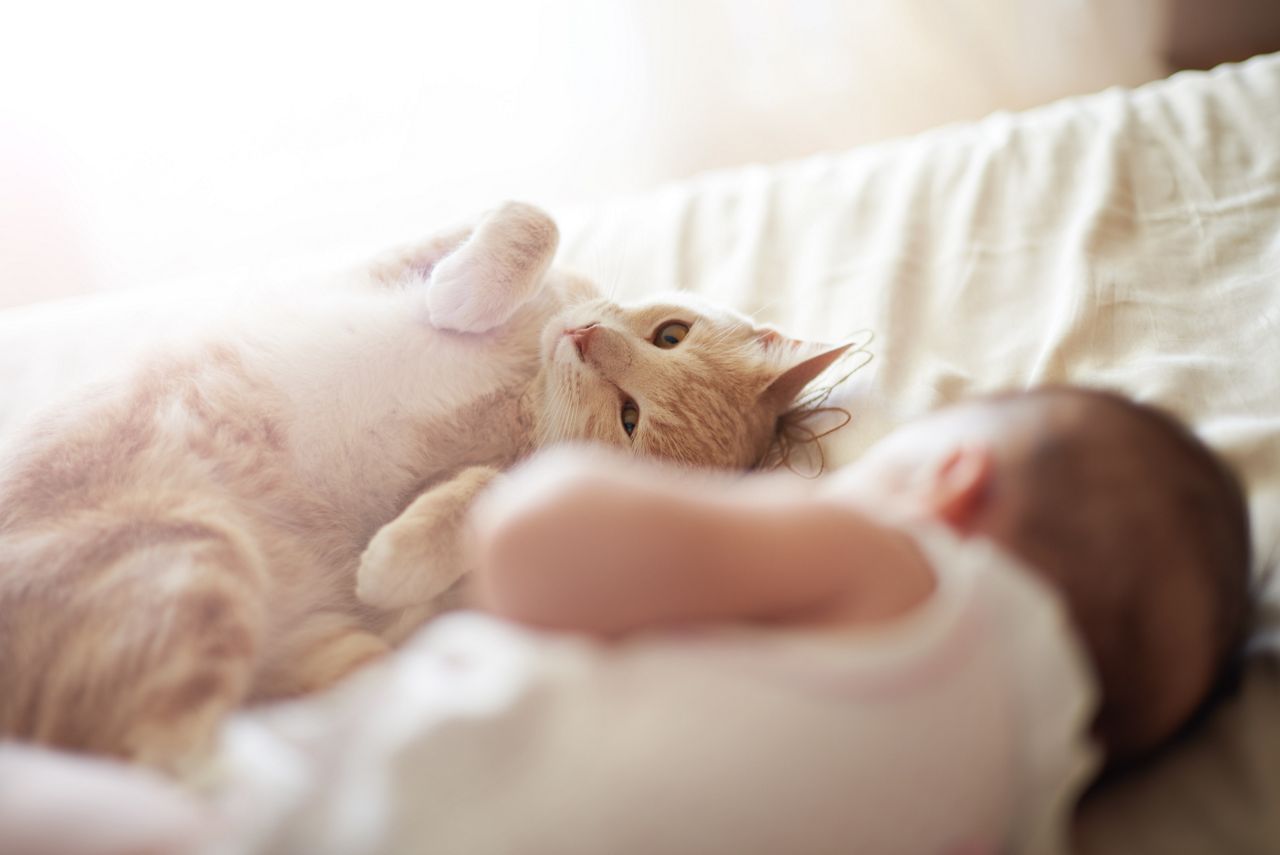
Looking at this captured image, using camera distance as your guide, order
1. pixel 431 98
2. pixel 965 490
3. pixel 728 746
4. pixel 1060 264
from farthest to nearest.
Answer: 1. pixel 431 98
2. pixel 1060 264
3. pixel 965 490
4. pixel 728 746

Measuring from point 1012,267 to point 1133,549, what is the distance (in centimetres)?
83

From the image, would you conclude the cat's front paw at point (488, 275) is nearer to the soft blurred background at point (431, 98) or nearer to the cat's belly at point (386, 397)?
the cat's belly at point (386, 397)

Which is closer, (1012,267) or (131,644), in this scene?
(131,644)

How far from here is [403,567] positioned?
1086 millimetres

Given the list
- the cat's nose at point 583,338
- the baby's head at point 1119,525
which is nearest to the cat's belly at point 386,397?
the cat's nose at point 583,338

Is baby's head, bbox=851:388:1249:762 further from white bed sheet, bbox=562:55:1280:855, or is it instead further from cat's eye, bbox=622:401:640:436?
cat's eye, bbox=622:401:640:436

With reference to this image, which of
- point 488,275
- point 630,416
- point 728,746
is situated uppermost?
point 488,275

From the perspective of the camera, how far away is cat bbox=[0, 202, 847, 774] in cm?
88

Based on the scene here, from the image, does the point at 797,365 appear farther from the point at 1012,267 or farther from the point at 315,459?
the point at 315,459

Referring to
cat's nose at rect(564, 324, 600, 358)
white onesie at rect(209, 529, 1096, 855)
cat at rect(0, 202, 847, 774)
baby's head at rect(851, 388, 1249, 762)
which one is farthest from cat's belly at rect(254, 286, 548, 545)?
baby's head at rect(851, 388, 1249, 762)

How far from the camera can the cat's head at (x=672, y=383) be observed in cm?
128

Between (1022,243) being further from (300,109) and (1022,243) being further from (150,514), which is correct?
(300,109)

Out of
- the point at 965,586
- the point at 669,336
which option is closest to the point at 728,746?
the point at 965,586

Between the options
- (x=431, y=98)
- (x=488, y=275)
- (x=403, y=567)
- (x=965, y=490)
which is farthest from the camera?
(x=431, y=98)
